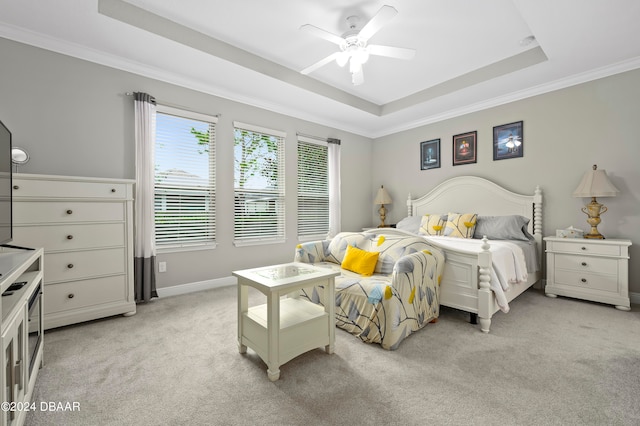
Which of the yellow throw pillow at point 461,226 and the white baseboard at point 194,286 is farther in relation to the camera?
the yellow throw pillow at point 461,226

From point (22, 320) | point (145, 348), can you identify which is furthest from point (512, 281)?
point (22, 320)

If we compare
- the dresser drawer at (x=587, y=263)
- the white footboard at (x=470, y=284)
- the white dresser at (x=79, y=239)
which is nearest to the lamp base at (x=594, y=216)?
the dresser drawer at (x=587, y=263)

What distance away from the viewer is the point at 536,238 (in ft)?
12.0

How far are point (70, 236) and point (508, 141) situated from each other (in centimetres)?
509

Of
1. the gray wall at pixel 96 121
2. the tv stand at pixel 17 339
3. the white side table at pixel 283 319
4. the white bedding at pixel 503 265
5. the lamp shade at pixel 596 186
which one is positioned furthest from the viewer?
the lamp shade at pixel 596 186

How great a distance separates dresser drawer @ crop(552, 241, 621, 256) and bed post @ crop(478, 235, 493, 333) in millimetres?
1545

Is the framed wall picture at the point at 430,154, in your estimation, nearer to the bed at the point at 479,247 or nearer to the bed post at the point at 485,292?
the bed at the point at 479,247

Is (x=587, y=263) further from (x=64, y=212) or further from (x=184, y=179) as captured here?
(x=64, y=212)

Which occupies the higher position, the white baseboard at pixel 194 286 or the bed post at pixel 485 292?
the bed post at pixel 485 292

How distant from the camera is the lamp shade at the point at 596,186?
3035 mm

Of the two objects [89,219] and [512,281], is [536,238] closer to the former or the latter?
[512,281]

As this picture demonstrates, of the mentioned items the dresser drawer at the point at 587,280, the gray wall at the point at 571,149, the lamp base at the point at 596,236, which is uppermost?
the gray wall at the point at 571,149

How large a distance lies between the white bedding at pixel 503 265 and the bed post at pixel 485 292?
0.08 meters

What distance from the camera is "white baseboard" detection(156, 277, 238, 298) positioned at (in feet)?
10.9
